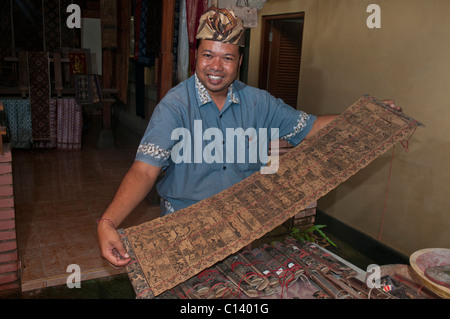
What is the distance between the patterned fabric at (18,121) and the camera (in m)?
6.23

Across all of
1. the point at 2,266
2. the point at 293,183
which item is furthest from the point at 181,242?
the point at 2,266

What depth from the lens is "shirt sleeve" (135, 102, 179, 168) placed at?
1.57 meters

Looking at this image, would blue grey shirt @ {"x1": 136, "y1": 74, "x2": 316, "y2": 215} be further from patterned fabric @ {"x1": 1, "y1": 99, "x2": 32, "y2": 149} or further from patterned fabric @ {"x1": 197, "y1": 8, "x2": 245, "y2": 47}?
patterned fabric @ {"x1": 1, "y1": 99, "x2": 32, "y2": 149}

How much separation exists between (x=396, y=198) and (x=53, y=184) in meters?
4.10

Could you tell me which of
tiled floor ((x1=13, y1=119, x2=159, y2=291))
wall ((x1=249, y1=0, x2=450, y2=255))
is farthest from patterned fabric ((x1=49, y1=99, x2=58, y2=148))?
wall ((x1=249, y1=0, x2=450, y2=255))

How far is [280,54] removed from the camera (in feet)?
16.9

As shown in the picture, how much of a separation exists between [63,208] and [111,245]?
324 cm

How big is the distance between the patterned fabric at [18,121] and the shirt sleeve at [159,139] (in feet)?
18.2

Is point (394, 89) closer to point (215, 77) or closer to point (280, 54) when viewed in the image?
point (280, 54)

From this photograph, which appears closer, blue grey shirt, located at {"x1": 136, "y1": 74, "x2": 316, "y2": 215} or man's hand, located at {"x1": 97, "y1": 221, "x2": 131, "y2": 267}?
man's hand, located at {"x1": 97, "y1": 221, "x2": 131, "y2": 267}
